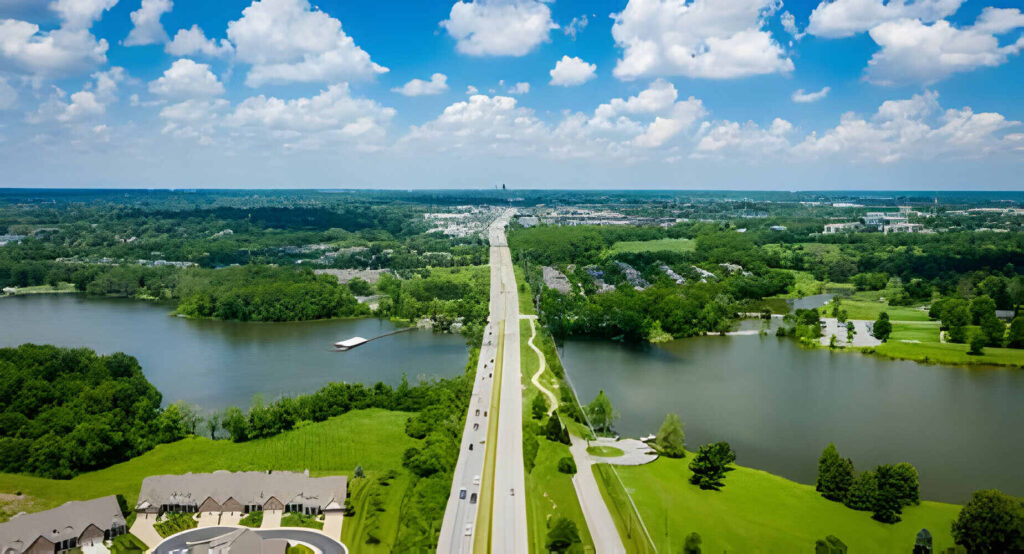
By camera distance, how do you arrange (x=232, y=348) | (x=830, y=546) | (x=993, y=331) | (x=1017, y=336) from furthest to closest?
(x=232, y=348) → (x=993, y=331) → (x=1017, y=336) → (x=830, y=546)

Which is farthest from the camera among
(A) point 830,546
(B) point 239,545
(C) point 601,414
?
(C) point 601,414

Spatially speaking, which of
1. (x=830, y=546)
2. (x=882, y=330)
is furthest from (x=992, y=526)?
(x=882, y=330)

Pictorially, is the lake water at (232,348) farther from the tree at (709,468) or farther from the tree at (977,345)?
the tree at (977,345)

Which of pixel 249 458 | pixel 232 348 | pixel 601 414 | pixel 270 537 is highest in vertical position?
pixel 601 414

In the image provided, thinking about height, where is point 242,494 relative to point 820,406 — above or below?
above

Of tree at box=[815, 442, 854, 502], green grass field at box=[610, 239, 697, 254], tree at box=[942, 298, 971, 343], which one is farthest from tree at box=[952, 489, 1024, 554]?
green grass field at box=[610, 239, 697, 254]

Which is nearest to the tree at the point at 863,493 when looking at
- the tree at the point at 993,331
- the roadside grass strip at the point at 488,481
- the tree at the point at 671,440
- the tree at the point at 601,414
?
the tree at the point at 671,440

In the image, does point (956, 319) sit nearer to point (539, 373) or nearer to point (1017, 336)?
point (1017, 336)
